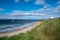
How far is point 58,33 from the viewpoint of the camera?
295 cm

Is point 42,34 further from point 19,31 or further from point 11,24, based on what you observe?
point 11,24

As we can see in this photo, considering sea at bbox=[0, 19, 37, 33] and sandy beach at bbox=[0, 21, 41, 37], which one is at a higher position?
sea at bbox=[0, 19, 37, 33]

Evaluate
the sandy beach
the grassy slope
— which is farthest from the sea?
the grassy slope

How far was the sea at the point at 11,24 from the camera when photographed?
2.79 meters

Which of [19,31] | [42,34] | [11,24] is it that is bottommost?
[42,34]

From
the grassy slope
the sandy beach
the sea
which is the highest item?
the sea

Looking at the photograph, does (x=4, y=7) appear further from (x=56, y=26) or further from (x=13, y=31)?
(x=56, y=26)

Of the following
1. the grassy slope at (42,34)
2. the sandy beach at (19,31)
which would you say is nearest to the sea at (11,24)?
the sandy beach at (19,31)

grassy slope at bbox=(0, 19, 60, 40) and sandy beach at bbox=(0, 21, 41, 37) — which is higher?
sandy beach at bbox=(0, 21, 41, 37)

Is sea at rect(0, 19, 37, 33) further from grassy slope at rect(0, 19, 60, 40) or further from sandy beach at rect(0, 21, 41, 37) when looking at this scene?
grassy slope at rect(0, 19, 60, 40)

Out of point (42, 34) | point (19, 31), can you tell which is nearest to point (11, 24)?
point (19, 31)

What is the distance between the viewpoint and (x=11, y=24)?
111 inches

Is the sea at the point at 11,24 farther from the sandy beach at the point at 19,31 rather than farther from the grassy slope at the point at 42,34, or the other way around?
the grassy slope at the point at 42,34

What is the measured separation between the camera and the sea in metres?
2.79
